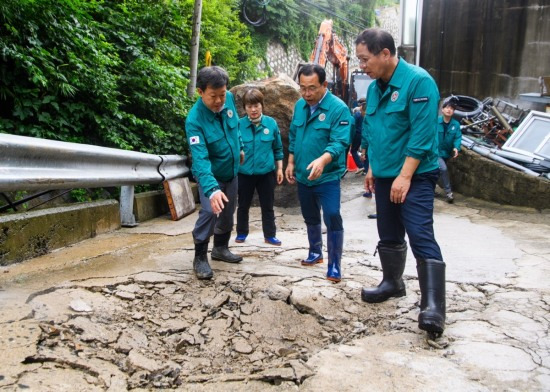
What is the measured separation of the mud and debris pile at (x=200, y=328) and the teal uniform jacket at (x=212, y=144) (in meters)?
0.76

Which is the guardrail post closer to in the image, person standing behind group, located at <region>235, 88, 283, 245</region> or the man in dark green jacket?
person standing behind group, located at <region>235, 88, 283, 245</region>

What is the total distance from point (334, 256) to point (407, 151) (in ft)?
3.87

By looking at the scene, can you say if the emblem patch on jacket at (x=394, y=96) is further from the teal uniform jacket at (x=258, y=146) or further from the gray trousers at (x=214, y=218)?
the teal uniform jacket at (x=258, y=146)

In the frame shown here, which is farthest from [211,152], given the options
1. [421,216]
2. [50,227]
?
[421,216]

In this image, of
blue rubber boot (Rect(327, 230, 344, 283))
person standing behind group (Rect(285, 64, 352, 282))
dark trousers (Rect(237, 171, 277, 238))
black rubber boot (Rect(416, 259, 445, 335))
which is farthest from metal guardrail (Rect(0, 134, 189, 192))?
black rubber boot (Rect(416, 259, 445, 335))

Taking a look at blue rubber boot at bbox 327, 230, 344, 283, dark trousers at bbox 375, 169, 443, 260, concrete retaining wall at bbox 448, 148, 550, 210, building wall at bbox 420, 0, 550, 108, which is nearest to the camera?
dark trousers at bbox 375, 169, 443, 260

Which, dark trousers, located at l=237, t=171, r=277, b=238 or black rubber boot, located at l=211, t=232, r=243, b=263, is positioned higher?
dark trousers, located at l=237, t=171, r=277, b=238

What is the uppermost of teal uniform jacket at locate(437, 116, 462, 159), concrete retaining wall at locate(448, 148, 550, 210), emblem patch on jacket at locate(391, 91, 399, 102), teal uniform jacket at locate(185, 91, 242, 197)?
emblem patch on jacket at locate(391, 91, 399, 102)

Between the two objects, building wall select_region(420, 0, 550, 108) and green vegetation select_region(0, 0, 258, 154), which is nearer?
green vegetation select_region(0, 0, 258, 154)

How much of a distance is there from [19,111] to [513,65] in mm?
10122

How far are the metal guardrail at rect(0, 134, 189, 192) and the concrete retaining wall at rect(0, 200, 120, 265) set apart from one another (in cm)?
27

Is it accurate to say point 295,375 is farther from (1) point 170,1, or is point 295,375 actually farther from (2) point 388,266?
(1) point 170,1

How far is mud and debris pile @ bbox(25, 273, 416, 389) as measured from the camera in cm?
236

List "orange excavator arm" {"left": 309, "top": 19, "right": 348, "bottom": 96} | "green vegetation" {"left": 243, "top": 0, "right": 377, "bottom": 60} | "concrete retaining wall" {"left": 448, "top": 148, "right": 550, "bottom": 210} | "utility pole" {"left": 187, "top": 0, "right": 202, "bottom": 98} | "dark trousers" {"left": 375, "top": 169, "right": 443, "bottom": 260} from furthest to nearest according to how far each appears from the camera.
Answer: "green vegetation" {"left": 243, "top": 0, "right": 377, "bottom": 60}, "orange excavator arm" {"left": 309, "top": 19, "right": 348, "bottom": 96}, "concrete retaining wall" {"left": 448, "top": 148, "right": 550, "bottom": 210}, "utility pole" {"left": 187, "top": 0, "right": 202, "bottom": 98}, "dark trousers" {"left": 375, "top": 169, "right": 443, "bottom": 260}
